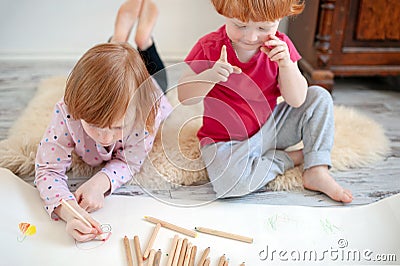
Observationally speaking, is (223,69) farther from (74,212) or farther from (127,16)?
(127,16)

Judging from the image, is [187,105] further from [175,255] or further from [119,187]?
[175,255]

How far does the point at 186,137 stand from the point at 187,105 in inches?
5.6

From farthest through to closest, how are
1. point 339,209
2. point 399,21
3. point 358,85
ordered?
point 358,85, point 399,21, point 339,209

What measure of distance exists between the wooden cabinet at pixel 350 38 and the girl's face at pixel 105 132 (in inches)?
28.8

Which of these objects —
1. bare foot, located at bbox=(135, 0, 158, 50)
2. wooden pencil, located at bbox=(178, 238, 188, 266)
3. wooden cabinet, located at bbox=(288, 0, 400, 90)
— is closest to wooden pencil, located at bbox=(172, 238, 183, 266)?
wooden pencil, located at bbox=(178, 238, 188, 266)

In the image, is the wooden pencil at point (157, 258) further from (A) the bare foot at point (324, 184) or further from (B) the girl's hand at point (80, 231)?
(A) the bare foot at point (324, 184)

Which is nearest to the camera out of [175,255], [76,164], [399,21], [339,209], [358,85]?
[175,255]

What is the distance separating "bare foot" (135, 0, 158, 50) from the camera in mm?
1277

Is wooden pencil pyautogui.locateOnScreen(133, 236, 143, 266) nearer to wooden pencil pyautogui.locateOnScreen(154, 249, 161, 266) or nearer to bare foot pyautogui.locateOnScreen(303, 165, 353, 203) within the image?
wooden pencil pyautogui.locateOnScreen(154, 249, 161, 266)

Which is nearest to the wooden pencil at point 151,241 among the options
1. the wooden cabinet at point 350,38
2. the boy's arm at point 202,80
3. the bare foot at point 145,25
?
the boy's arm at point 202,80

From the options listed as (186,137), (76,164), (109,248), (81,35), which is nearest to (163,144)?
(186,137)

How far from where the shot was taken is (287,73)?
0.97 meters

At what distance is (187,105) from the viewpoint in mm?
1015

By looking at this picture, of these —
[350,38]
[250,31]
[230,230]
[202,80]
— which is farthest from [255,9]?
[350,38]
